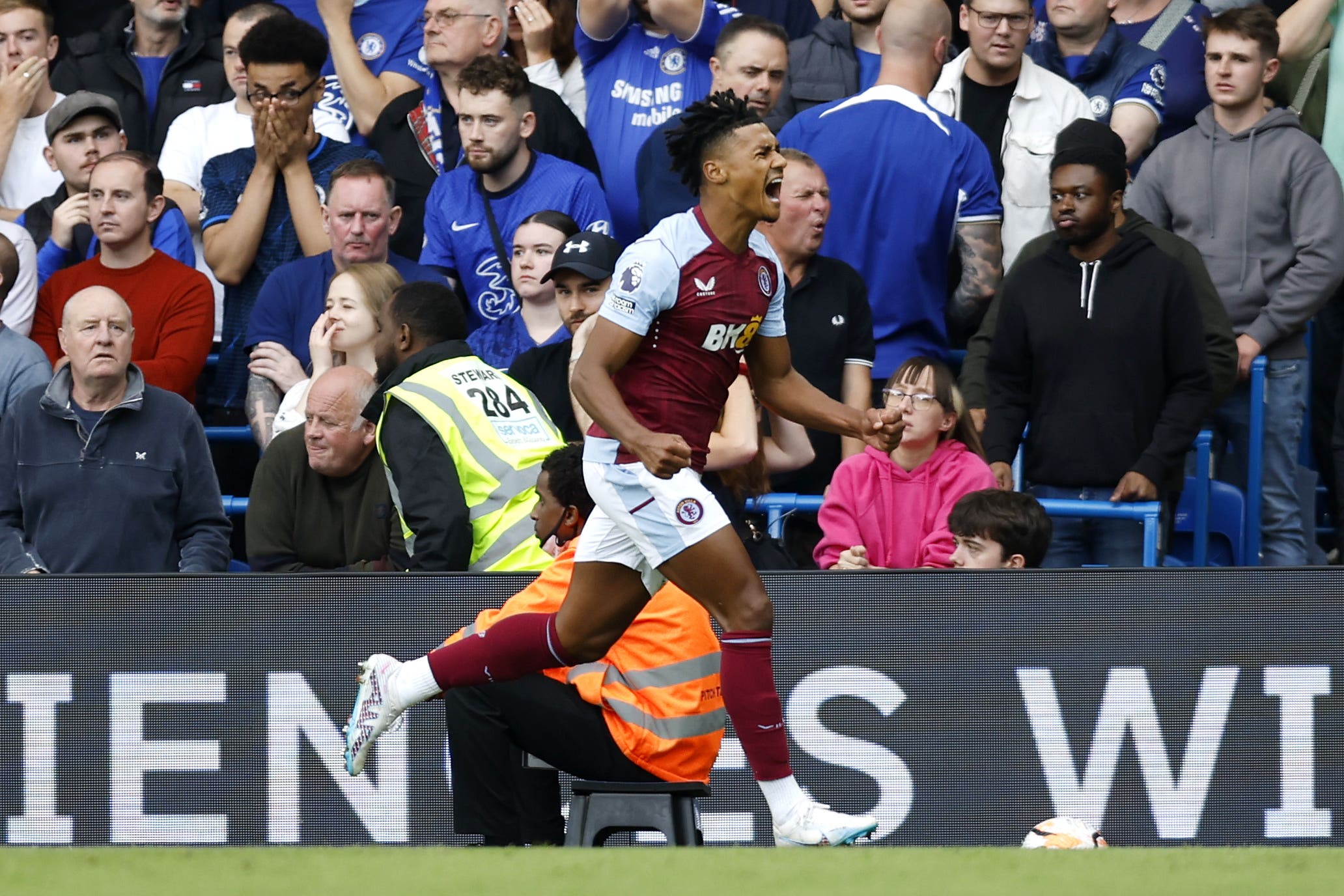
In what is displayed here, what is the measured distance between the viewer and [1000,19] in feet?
24.8

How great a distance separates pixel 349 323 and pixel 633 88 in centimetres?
181

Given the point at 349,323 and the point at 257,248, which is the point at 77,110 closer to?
the point at 257,248

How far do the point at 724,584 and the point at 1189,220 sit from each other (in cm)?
366

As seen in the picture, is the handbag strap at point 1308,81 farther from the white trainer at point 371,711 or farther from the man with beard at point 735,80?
the white trainer at point 371,711

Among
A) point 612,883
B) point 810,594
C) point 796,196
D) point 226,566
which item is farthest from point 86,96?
point 612,883

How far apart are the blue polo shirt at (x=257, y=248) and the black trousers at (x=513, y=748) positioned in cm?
334

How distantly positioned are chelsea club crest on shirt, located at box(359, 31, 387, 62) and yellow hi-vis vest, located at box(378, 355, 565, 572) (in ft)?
11.5

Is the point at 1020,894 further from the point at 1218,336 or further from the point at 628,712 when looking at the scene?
the point at 1218,336

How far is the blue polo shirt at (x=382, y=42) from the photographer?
8891mm

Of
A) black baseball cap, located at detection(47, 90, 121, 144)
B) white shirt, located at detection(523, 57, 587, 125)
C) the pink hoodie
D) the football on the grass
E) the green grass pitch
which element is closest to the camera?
the green grass pitch

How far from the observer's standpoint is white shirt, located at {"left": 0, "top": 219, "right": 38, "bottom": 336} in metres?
7.86

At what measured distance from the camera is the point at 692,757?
4875 mm

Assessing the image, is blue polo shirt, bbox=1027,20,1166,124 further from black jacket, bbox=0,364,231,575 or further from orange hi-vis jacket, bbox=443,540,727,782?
black jacket, bbox=0,364,231,575

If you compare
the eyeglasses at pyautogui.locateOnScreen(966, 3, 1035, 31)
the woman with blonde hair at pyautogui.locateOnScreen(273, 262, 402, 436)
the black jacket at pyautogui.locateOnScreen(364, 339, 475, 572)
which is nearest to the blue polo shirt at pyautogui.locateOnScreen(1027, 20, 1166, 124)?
the eyeglasses at pyautogui.locateOnScreen(966, 3, 1035, 31)
